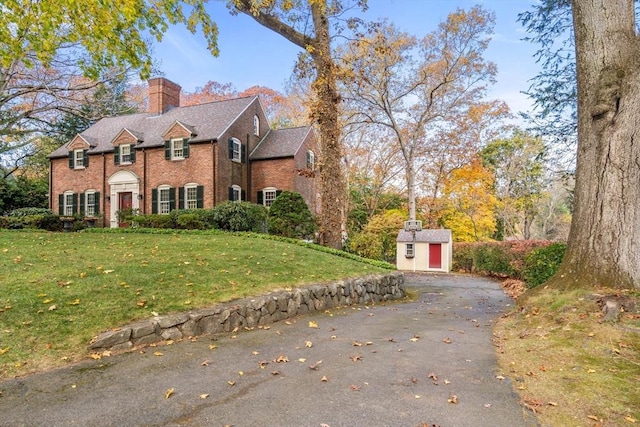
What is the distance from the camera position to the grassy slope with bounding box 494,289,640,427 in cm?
301

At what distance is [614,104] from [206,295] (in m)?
7.25

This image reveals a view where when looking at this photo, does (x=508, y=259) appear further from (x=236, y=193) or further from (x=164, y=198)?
(x=164, y=198)

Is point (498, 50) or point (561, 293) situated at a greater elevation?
point (498, 50)

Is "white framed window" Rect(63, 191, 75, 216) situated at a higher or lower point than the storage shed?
higher

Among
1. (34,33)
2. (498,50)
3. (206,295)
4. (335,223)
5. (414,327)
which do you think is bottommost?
(414,327)

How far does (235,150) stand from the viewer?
2225 cm

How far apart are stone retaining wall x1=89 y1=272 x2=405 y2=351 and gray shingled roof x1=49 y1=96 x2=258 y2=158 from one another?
1481 cm

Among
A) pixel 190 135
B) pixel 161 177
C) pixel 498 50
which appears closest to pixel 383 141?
pixel 498 50

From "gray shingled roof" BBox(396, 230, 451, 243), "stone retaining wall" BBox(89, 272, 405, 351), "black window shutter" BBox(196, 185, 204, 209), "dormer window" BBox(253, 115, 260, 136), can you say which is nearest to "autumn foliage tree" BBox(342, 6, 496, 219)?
"gray shingled roof" BBox(396, 230, 451, 243)

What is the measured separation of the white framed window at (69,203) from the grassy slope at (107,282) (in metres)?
15.4

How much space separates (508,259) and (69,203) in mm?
27376

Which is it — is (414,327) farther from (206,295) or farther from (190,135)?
(190,135)

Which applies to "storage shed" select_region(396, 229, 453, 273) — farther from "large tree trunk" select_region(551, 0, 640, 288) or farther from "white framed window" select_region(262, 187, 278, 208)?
"large tree trunk" select_region(551, 0, 640, 288)

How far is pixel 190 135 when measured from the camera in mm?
21328
